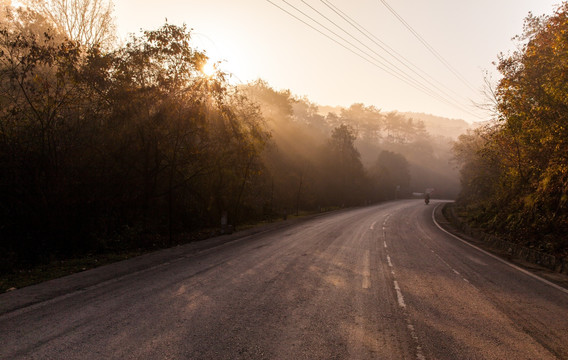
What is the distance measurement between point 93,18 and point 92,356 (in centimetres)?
2699

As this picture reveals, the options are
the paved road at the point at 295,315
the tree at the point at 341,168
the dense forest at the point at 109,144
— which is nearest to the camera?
the paved road at the point at 295,315

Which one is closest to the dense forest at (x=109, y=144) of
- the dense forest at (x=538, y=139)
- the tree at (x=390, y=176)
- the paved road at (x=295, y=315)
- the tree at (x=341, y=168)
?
the paved road at (x=295, y=315)

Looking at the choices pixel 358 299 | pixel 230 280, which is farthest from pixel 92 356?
pixel 358 299

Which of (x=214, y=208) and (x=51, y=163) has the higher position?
(x=51, y=163)

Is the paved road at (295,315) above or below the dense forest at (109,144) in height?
below

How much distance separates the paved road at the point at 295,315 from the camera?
4684 mm

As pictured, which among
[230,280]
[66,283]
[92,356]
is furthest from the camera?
[230,280]

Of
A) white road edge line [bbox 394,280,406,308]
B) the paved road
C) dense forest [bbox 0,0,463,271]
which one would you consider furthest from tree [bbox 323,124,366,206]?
white road edge line [bbox 394,280,406,308]

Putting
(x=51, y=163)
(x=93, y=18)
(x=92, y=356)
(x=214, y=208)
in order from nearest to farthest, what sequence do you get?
1. (x=92, y=356)
2. (x=51, y=163)
3. (x=214, y=208)
4. (x=93, y=18)

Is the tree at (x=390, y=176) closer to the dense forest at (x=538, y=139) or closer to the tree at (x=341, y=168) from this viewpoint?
the tree at (x=341, y=168)

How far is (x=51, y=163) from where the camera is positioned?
10742mm

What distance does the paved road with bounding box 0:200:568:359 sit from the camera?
4684 millimetres

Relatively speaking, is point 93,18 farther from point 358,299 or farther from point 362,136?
point 362,136

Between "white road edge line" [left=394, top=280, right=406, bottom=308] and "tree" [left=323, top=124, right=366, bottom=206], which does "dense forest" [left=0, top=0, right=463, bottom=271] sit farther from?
"tree" [left=323, top=124, right=366, bottom=206]
